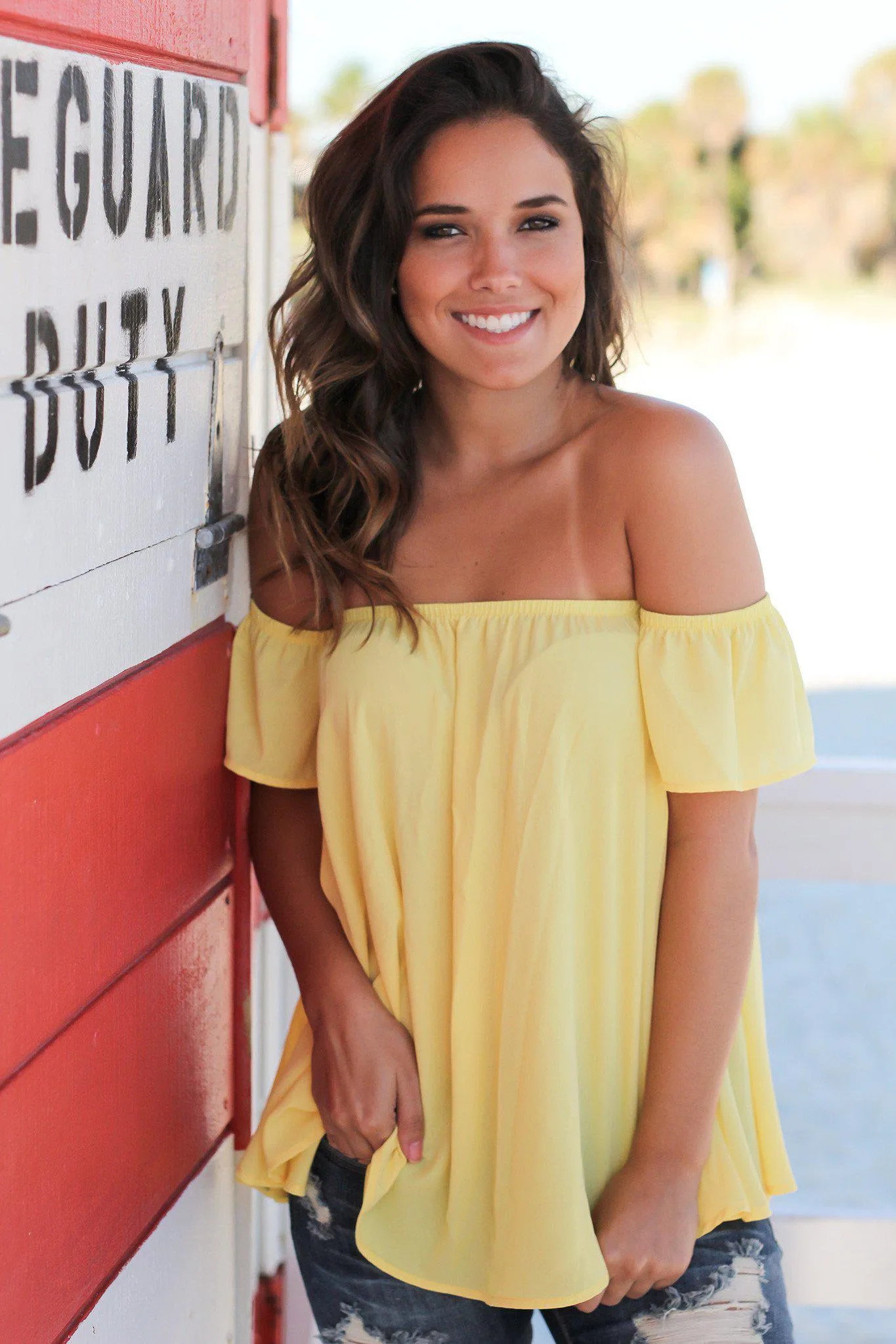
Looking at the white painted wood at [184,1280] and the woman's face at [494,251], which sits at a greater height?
the woman's face at [494,251]

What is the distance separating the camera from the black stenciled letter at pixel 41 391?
1.21 metres

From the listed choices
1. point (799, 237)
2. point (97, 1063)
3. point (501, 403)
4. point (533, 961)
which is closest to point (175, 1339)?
point (97, 1063)

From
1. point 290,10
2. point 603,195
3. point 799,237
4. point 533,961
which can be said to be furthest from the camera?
point 799,237

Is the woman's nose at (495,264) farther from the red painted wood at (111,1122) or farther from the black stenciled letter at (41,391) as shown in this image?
the red painted wood at (111,1122)

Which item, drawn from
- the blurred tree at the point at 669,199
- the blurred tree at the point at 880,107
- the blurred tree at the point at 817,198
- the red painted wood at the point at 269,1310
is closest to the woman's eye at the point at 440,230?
the red painted wood at the point at 269,1310

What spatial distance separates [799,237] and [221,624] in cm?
1678

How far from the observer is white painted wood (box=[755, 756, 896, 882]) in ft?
7.27

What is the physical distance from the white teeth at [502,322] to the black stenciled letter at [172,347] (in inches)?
12.5

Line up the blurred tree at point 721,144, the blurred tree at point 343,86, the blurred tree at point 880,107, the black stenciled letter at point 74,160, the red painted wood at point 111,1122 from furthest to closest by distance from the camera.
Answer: the blurred tree at point 880,107 < the blurred tree at point 721,144 < the blurred tree at point 343,86 < the red painted wood at point 111,1122 < the black stenciled letter at point 74,160

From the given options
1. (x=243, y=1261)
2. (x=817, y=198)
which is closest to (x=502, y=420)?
(x=243, y=1261)

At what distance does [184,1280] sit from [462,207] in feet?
4.45

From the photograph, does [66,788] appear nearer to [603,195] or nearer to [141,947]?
[141,947]

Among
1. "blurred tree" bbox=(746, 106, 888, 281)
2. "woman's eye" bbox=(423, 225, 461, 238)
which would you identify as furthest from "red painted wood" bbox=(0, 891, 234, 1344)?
"blurred tree" bbox=(746, 106, 888, 281)

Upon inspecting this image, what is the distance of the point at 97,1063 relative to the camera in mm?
1514
